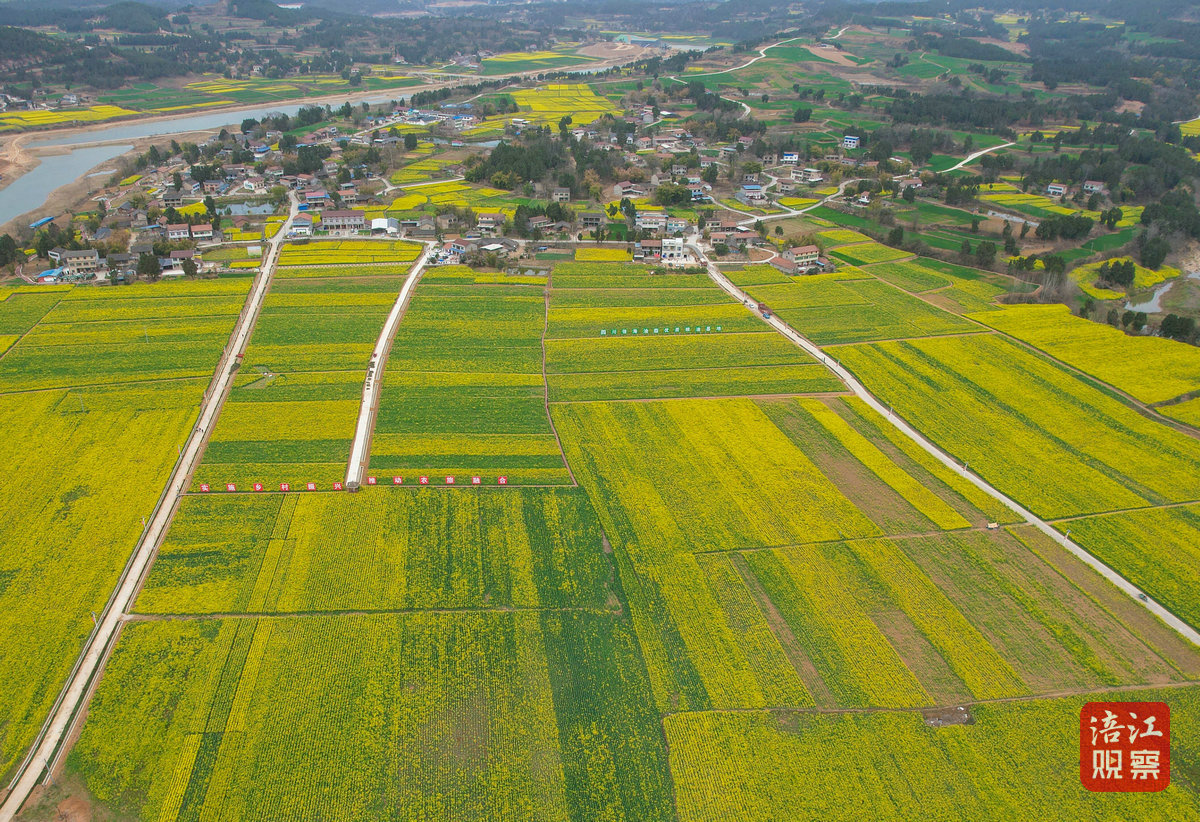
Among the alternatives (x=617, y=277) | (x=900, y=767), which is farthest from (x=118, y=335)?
(x=900, y=767)

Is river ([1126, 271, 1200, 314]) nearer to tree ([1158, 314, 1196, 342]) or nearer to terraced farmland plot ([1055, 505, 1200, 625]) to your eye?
tree ([1158, 314, 1196, 342])

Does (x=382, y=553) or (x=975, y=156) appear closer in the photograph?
(x=382, y=553)

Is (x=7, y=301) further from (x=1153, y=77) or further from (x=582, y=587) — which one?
(x=1153, y=77)

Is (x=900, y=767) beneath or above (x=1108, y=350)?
beneath

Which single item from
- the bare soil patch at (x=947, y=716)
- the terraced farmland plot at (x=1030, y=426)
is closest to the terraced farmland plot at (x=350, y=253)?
the terraced farmland plot at (x=1030, y=426)

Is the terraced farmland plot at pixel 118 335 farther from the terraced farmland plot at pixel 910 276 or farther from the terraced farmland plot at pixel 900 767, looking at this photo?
the terraced farmland plot at pixel 910 276

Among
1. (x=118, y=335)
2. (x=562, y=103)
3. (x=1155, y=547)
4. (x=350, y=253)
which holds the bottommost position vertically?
(x=1155, y=547)

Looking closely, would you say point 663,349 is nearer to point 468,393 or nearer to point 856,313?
point 468,393

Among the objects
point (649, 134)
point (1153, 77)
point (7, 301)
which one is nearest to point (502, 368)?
point (7, 301)

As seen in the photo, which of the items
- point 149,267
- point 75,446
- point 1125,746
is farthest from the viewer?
point 149,267
